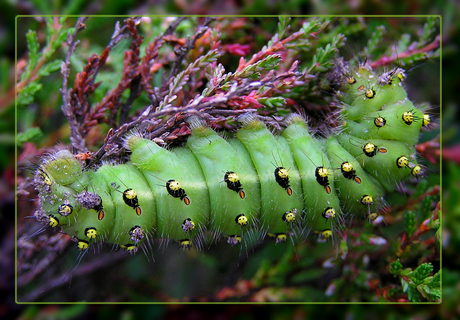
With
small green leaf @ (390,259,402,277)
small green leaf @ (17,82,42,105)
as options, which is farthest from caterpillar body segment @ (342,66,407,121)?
small green leaf @ (17,82,42,105)

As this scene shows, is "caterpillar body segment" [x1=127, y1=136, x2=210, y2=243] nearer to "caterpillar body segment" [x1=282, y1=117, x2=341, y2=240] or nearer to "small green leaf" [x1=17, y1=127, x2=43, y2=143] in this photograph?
"caterpillar body segment" [x1=282, y1=117, x2=341, y2=240]

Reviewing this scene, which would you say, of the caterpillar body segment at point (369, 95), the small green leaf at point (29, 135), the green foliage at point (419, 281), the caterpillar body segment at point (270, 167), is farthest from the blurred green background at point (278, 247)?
the caterpillar body segment at point (270, 167)

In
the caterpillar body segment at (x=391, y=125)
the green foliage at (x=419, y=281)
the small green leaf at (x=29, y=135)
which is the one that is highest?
the caterpillar body segment at (x=391, y=125)

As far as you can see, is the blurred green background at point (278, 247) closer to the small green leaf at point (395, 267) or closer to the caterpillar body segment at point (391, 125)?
the small green leaf at point (395, 267)

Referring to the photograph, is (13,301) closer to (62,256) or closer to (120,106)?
(62,256)

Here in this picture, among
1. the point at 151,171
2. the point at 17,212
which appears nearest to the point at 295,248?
the point at 151,171

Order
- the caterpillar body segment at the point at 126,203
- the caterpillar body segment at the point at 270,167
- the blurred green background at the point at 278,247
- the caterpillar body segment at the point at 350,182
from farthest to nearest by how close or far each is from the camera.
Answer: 1. the blurred green background at the point at 278,247
2. the caterpillar body segment at the point at 350,182
3. the caterpillar body segment at the point at 270,167
4. the caterpillar body segment at the point at 126,203
